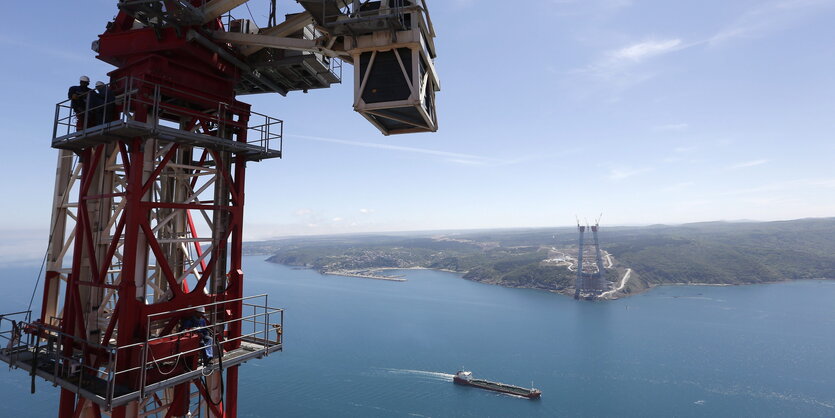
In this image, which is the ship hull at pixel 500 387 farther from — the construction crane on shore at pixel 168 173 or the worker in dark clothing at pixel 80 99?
the worker in dark clothing at pixel 80 99

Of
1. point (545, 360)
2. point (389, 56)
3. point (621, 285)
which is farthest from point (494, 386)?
point (621, 285)

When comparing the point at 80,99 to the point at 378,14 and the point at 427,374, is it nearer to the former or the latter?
the point at 378,14

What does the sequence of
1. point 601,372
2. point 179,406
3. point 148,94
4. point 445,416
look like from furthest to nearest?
1. point 601,372
2. point 445,416
3. point 179,406
4. point 148,94

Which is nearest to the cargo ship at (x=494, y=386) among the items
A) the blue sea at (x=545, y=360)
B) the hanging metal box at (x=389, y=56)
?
the blue sea at (x=545, y=360)

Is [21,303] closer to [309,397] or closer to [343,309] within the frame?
[343,309]

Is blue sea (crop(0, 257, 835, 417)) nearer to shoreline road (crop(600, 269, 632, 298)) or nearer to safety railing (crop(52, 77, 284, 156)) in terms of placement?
shoreline road (crop(600, 269, 632, 298))

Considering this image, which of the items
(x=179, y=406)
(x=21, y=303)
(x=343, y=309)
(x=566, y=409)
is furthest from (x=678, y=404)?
(x=21, y=303)
